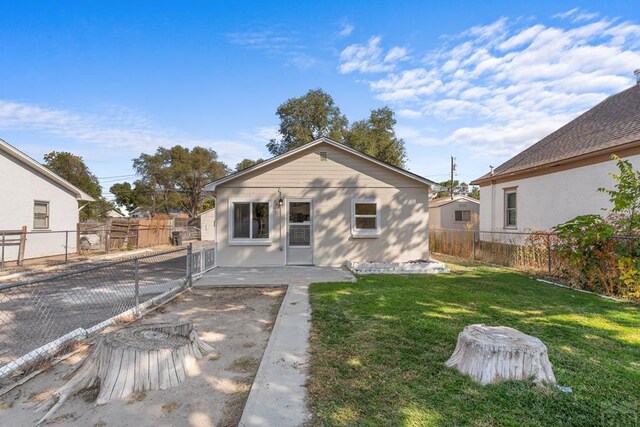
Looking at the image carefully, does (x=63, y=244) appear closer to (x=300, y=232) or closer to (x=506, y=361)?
(x=300, y=232)

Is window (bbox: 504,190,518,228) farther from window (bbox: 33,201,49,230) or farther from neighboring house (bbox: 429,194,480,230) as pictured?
window (bbox: 33,201,49,230)

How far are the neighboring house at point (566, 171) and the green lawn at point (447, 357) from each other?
483 cm

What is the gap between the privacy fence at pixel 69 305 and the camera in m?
4.07

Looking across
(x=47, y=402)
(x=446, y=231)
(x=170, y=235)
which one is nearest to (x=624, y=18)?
(x=446, y=231)

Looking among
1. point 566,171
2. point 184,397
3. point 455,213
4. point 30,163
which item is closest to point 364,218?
point 566,171

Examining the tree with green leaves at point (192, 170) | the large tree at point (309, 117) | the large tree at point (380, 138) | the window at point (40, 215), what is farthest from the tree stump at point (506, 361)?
the tree with green leaves at point (192, 170)

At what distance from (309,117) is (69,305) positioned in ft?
99.6

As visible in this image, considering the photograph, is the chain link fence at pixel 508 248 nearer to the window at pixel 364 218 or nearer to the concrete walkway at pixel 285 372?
the window at pixel 364 218

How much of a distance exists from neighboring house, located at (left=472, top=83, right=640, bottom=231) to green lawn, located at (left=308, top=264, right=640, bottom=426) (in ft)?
15.9

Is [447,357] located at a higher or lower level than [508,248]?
lower

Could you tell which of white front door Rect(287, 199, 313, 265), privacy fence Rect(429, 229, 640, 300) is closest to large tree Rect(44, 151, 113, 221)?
white front door Rect(287, 199, 313, 265)

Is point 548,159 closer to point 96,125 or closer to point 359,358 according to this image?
point 359,358

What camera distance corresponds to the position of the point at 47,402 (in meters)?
2.94

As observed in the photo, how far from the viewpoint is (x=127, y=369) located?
3105 millimetres
